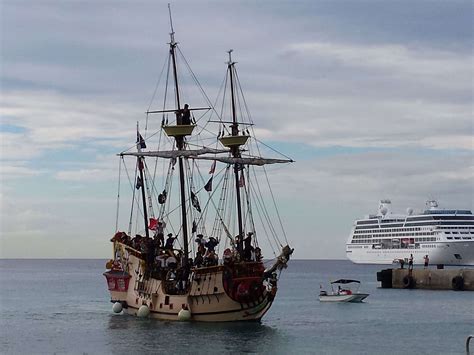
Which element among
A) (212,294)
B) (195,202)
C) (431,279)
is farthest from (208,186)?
(431,279)

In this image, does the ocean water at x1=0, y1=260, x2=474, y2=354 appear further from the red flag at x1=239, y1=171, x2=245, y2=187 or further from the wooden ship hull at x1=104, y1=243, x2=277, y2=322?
the red flag at x1=239, y1=171, x2=245, y2=187

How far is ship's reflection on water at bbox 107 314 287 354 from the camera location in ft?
154

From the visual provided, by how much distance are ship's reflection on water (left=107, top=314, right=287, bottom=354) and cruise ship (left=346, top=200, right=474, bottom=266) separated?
102m

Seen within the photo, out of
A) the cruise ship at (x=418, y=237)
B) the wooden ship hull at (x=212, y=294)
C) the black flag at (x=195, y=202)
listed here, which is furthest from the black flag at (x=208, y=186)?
the cruise ship at (x=418, y=237)

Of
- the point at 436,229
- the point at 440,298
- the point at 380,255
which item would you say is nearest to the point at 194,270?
the point at 440,298

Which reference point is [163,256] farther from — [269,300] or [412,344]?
[412,344]

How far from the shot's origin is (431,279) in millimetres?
98250

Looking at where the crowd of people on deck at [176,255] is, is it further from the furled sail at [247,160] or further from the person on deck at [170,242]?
the furled sail at [247,160]

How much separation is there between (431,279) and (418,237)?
62.0 meters

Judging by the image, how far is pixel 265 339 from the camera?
50781 mm

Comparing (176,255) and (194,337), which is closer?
(194,337)

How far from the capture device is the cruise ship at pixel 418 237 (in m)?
154

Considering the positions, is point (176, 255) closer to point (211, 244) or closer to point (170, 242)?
point (170, 242)

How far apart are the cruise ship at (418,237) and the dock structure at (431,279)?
50.4 metres
